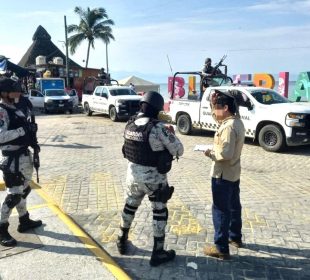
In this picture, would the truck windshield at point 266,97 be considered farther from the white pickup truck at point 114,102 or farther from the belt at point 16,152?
the belt at point 16,152

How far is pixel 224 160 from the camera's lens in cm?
391

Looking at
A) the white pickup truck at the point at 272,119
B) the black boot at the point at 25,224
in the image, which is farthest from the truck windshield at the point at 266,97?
the black boot at the point at 25,224

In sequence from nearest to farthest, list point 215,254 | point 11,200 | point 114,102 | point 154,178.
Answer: point 154,178 < point 215,254 < point 11,200 < point 114,102

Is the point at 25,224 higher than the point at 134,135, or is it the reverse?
the point at 134,135

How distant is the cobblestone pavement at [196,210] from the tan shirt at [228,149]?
0.94m

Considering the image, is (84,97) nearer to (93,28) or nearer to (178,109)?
(178,109)

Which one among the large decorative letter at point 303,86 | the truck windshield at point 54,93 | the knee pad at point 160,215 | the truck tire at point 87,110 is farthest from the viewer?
the truck windshield at point 54,93

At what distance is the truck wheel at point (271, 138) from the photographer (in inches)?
390

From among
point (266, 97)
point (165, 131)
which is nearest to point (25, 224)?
point (165, 131)

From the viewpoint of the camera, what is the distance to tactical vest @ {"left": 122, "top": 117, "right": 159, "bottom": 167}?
149 inches

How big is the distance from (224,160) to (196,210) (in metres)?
1.89

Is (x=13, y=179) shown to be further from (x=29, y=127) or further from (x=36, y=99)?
(x=36, y=99)

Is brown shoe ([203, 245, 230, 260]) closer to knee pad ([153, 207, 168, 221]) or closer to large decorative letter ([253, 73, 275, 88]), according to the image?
knee pad ([153, 207, 168, 221])

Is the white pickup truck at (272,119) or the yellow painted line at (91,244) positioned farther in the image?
the white pickup truck at (272,119)
